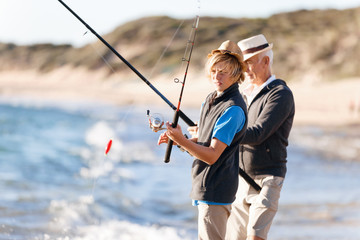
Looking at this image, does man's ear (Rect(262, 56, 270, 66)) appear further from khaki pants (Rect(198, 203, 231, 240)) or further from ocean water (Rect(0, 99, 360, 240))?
khaki pants (Rect(198, 203, 231, 240))

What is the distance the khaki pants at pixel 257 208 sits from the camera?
2477 mm

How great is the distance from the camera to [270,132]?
2445mm

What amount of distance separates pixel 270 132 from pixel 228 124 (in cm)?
46

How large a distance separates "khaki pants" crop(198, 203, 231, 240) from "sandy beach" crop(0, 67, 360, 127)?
29.2 feet

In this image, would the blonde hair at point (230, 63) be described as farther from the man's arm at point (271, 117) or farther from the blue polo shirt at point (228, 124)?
the man's arm at point (271, 117)

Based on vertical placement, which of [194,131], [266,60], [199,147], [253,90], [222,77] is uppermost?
[266,60]

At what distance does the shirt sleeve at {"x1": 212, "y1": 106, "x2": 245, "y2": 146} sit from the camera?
203 cm

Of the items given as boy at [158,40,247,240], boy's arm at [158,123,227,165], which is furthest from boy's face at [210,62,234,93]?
boy's arm at [158,123,227,165]

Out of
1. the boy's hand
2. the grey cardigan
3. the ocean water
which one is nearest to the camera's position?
the boy's hand

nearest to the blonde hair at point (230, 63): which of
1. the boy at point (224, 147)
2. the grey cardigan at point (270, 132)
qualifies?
the boy at point (224, 147)

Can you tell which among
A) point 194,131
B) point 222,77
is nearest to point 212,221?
point 194,131

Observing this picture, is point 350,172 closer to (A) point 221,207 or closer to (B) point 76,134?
(A) point 221,207

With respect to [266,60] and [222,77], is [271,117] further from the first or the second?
[222,77]

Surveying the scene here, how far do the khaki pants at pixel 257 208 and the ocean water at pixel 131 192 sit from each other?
613 mm
